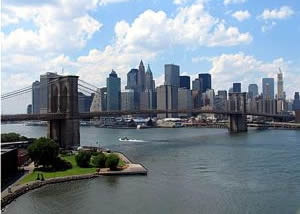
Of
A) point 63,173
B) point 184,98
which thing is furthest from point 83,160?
point 184,98

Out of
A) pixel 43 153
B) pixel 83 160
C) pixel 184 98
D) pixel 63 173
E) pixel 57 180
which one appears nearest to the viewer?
pixel 57 180

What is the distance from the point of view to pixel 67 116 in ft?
152

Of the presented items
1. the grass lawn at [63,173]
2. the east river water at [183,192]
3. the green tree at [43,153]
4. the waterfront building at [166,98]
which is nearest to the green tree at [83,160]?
the grass lawn at [63,173]

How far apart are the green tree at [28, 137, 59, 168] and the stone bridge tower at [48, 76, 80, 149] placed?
13708 mm

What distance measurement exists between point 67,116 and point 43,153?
15.8 metres

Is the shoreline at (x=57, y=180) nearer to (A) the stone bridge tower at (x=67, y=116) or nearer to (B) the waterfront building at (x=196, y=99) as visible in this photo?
(A) the stone bridge tower at (x=67, y=116)

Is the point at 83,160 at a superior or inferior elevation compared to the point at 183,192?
superior

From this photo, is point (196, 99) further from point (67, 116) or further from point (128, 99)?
point (67, 116)

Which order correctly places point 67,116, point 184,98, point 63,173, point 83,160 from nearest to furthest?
point 63,173 → point 83,160 → point 67,116 → point 184,98

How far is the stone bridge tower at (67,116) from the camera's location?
46.0m

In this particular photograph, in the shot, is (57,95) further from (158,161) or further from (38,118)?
(158,161)

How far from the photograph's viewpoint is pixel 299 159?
127 ft

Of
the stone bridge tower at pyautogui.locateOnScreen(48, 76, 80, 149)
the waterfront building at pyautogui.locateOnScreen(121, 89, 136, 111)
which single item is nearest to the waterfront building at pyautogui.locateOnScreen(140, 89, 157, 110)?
the waterfront building at pyautogui.locateOnScreen(121, 89, 136, 111)

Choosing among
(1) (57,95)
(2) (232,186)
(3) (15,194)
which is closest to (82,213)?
(3) (15,194)
